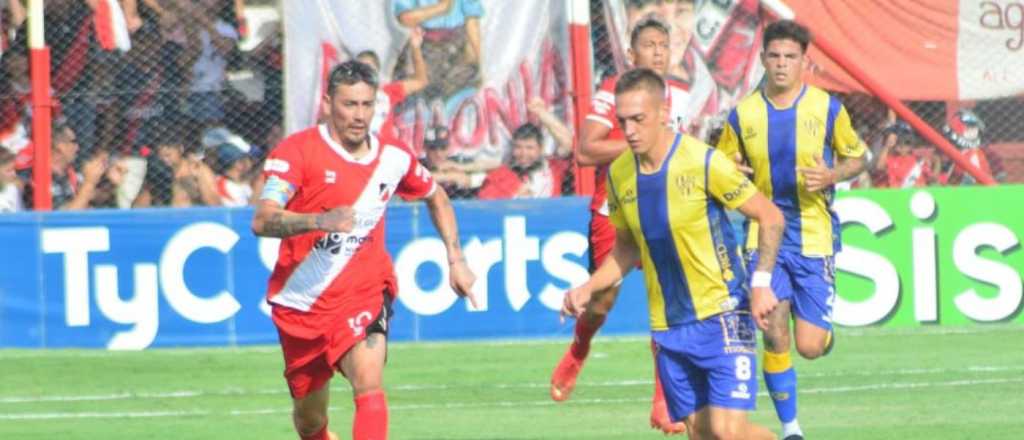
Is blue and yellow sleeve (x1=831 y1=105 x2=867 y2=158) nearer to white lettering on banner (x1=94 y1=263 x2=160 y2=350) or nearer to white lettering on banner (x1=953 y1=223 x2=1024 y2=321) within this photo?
white lettering on banner (x1=953 y1=223 x2=1024 y2=321)

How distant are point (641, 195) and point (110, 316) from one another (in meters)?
8.57

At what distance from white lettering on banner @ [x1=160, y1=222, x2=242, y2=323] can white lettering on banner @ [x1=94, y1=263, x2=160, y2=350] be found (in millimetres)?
121

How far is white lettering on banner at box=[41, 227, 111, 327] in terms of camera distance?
53.7ft

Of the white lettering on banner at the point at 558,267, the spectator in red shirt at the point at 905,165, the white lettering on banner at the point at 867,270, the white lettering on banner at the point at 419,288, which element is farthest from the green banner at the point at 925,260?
the white lettering on banner at the point at 419,288

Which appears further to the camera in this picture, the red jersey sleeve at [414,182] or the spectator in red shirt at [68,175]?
the spectator in red shirt at [68,175]

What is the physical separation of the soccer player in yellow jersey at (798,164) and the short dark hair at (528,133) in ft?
20.0

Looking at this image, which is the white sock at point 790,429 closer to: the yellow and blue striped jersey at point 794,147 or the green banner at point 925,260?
the yellow and blue striped jersey at point 794,147

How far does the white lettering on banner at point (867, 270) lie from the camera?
17172 millimetres

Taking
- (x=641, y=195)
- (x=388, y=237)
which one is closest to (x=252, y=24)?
(x=388, y=237)

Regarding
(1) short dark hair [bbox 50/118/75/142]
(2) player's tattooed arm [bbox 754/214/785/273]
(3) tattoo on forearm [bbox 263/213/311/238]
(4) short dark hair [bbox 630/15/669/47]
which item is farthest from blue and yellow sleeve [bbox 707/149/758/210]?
(1) short dark hair [bbox 50/118/75/142]

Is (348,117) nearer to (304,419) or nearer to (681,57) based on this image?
(304,419)

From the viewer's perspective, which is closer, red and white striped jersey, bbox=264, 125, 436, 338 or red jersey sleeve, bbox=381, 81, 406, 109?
red and white striped jersey, bbox=264, 125, 436, 338

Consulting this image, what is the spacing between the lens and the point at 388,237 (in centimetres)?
1688

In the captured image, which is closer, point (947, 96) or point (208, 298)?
point (208, 298)
